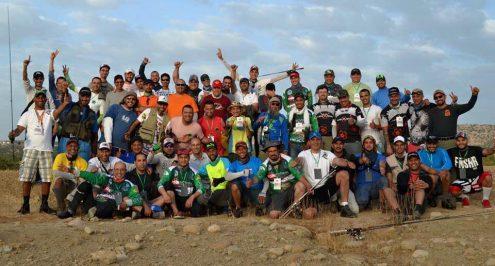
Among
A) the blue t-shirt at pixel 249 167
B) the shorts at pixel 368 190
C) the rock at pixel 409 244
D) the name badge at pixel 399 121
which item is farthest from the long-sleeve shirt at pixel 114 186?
the name badge at pixel 399 121

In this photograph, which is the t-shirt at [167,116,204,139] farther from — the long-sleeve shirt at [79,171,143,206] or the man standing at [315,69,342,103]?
the man standing at [315,69,342,103]

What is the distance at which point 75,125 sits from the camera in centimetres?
1062

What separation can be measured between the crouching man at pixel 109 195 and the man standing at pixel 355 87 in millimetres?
5289

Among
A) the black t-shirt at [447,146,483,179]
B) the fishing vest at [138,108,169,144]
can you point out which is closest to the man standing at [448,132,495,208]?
the black t-shirt at [447,146,483,179]

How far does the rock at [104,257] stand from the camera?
659 cm

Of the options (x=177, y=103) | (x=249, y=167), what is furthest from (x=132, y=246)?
(x=177, y=103)

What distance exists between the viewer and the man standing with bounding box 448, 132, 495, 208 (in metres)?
10.8

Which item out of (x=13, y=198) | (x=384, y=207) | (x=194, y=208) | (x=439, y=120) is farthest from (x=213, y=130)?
(x=13, y=198)

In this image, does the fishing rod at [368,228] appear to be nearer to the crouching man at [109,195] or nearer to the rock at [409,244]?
the rock at [409,244]

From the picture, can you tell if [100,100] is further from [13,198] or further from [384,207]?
[384,207]

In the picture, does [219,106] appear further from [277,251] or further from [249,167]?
[277,251]

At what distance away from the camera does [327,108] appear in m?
11.3

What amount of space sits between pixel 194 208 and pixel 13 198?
6.02m

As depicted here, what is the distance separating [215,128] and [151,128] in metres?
1.27
